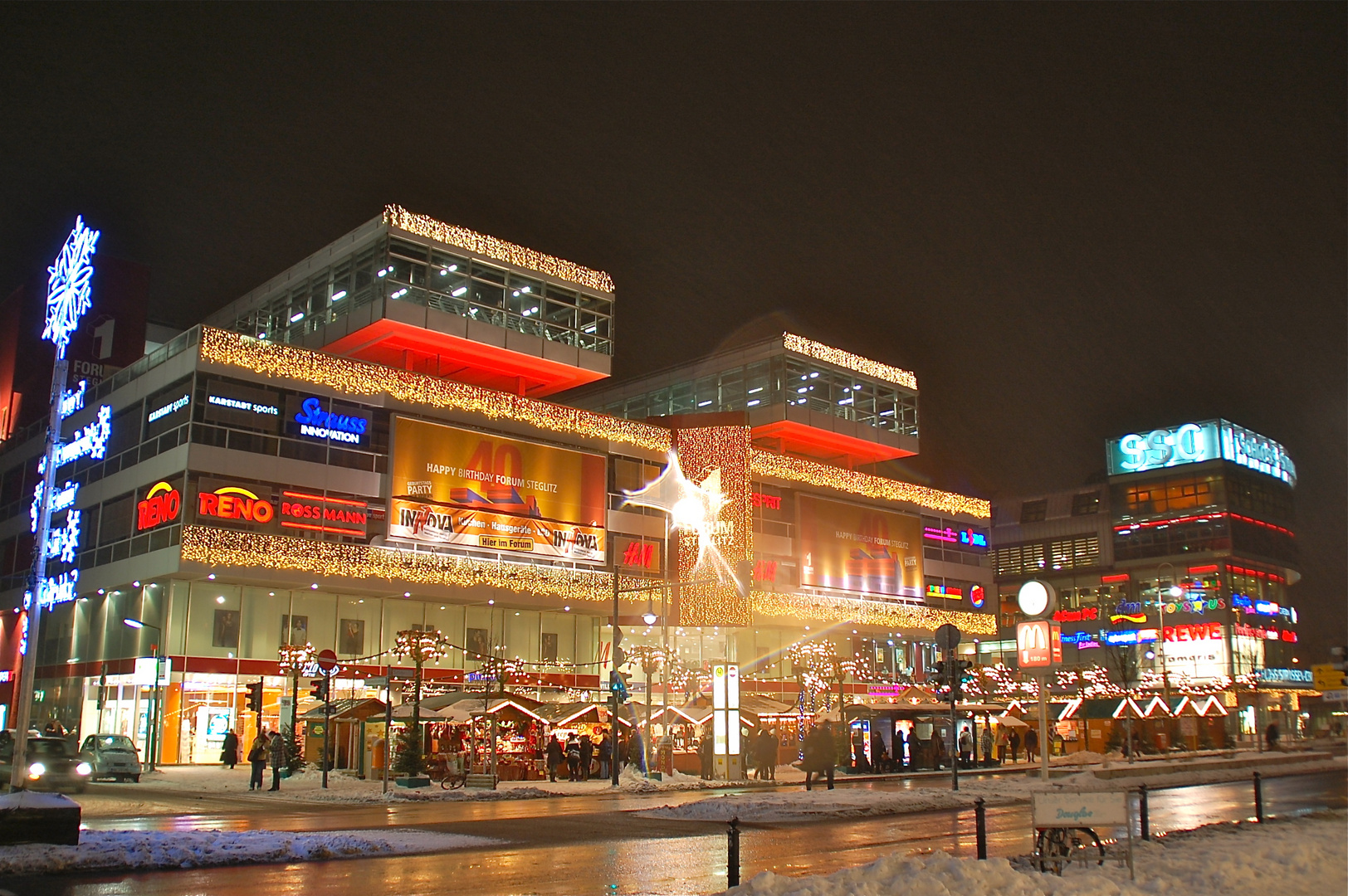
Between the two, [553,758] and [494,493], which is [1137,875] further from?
[494,493]

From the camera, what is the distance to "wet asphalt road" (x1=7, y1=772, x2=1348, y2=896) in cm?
1299

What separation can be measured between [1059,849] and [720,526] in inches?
1786

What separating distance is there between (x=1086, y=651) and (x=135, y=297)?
10012 centimetres

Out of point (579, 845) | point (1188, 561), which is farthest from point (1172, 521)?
point (579, 845)

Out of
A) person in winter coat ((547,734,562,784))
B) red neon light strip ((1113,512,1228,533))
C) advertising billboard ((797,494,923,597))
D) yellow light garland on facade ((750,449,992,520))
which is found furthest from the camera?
red neon light strip ((1113,512,1228,533))

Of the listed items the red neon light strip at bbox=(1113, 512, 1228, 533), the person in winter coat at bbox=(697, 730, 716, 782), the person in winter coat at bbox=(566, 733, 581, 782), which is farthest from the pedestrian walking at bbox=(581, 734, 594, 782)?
the red neon light strip at bbox=(1113, 512, 1228, 533)

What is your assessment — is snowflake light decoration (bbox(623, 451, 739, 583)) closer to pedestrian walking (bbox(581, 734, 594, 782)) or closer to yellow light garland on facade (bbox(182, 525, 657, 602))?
yellow light garland on facade (bbox(182, 525, 657, 602))

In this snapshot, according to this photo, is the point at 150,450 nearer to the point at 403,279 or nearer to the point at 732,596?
the point at 403,279

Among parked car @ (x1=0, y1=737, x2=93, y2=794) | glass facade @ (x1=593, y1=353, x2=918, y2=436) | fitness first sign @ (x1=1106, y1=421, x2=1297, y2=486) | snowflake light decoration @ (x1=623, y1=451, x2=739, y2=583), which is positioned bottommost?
parked car @ (x1=0, y1=737, x2=93, y2=794)

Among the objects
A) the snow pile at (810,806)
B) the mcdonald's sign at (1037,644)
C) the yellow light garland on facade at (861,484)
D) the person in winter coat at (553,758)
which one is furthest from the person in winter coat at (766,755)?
the mcdonald's sign at (1037,644)

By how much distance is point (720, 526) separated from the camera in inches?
2283

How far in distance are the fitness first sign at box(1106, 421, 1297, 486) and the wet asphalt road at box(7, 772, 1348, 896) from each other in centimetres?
9739

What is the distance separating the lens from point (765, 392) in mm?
70625

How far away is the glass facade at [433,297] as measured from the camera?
51938 mm
